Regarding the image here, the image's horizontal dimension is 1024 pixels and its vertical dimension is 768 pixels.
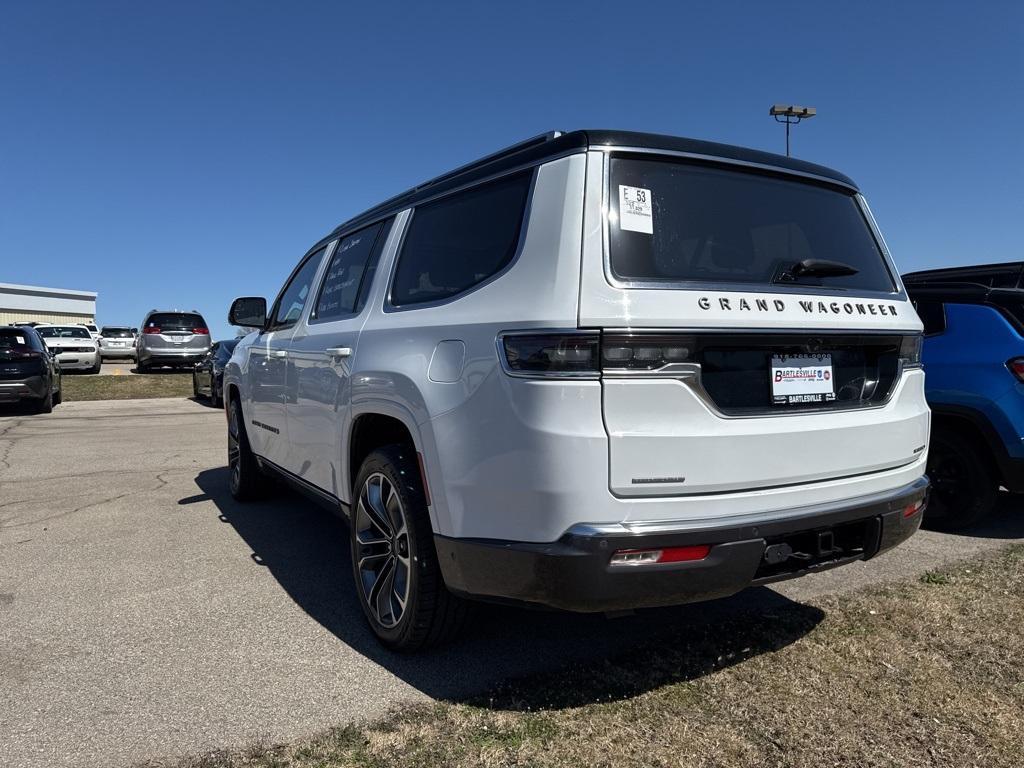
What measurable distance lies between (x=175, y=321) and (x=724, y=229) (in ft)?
71.6

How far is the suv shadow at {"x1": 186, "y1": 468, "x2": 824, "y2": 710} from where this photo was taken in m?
2.81

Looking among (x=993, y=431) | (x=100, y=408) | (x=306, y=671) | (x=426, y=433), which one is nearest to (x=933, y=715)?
(x=426, y=433)

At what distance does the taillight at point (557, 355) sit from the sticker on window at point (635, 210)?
1.47ft

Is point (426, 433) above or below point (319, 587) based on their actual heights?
above

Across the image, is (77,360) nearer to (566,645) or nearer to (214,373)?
(214,373)

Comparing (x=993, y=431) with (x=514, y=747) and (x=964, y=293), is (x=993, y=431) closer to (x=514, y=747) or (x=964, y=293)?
(x=964, y=293)

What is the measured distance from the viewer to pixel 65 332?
23.8 m

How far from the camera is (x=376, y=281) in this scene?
3.60 meters

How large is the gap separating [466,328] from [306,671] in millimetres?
1532

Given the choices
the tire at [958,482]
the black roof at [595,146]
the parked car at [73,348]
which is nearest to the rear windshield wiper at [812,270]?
the black roof at [595,146]

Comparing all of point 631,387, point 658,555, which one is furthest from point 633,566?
point 631,387

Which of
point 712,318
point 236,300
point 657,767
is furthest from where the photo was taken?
point 236,300

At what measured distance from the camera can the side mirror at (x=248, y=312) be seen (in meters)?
5.51

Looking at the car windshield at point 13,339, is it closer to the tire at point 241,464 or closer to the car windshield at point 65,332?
the tire at point 241,464
